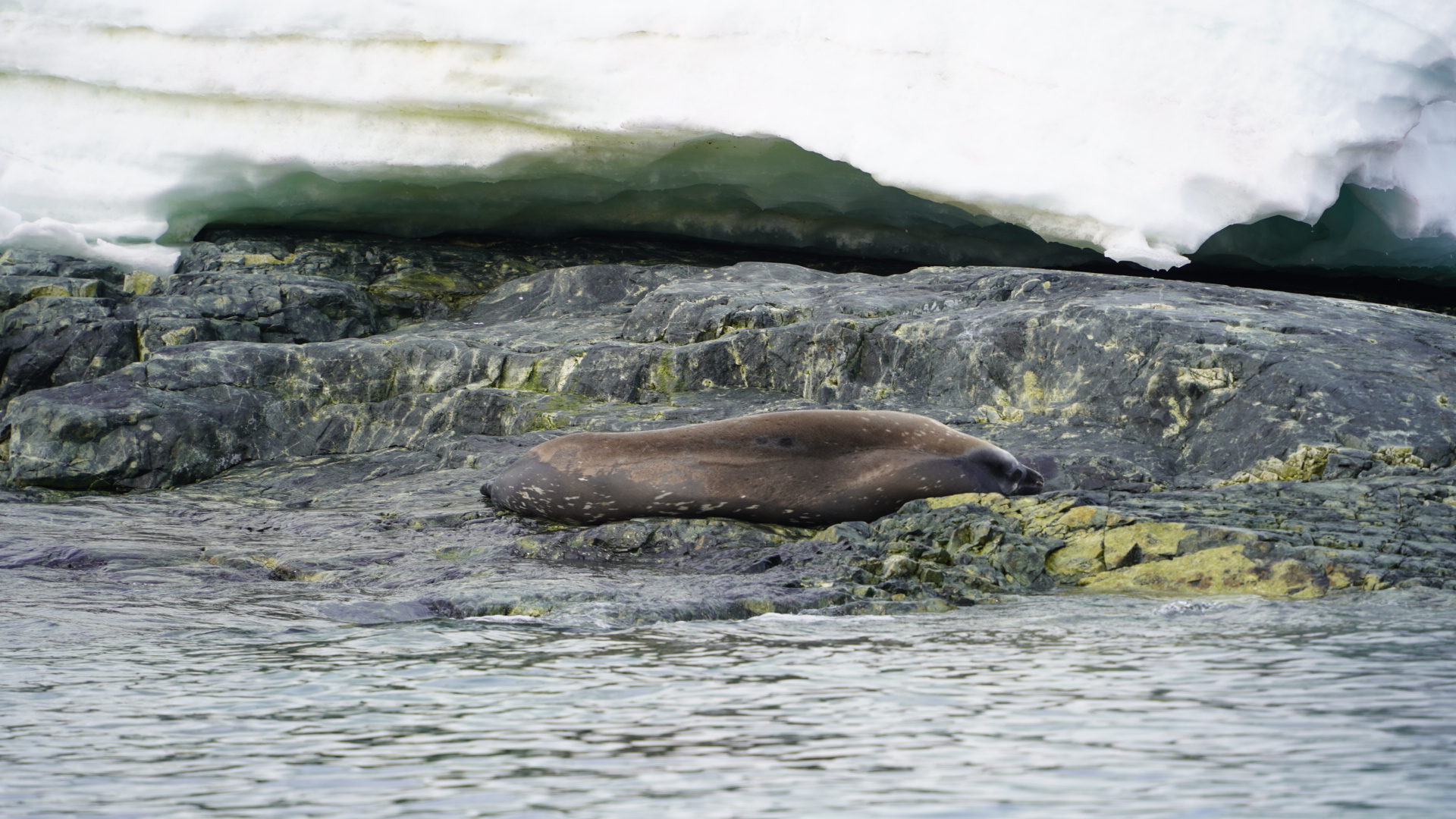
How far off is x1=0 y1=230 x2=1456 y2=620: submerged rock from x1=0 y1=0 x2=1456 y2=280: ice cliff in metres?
0.68

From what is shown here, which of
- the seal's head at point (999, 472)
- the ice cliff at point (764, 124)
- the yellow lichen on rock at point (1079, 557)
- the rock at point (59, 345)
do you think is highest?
the ice cliff at point (764, 124)

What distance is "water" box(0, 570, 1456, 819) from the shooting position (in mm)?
1548

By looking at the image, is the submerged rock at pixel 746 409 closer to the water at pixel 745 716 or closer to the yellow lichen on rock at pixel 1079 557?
the yellow lichen on rock at pixel 1079 557

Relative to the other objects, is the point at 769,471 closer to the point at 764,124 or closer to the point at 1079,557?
the point at 1079,557

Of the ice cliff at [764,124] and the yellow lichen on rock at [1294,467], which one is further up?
the ice cliff at [764,124]

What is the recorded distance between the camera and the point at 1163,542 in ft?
12.7

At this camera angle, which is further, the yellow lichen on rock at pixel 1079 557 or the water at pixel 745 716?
the yellow lichen on rock at pixel 1079 557

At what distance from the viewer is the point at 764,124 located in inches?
313

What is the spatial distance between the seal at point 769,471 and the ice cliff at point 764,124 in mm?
3111

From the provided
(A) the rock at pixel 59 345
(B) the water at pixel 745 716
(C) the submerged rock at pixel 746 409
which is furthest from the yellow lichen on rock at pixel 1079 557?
(A) the rock at pixel 59 345

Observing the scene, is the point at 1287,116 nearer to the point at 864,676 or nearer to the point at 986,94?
the point at 986,94

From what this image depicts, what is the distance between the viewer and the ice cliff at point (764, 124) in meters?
7.29

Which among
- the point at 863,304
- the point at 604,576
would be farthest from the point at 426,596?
the point at 863,304

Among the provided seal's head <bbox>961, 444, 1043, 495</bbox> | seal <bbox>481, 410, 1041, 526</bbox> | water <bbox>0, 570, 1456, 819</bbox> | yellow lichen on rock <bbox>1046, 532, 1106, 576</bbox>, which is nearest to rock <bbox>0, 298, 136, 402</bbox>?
seal <bbox>481, 410, 1041, 526</bbox>
